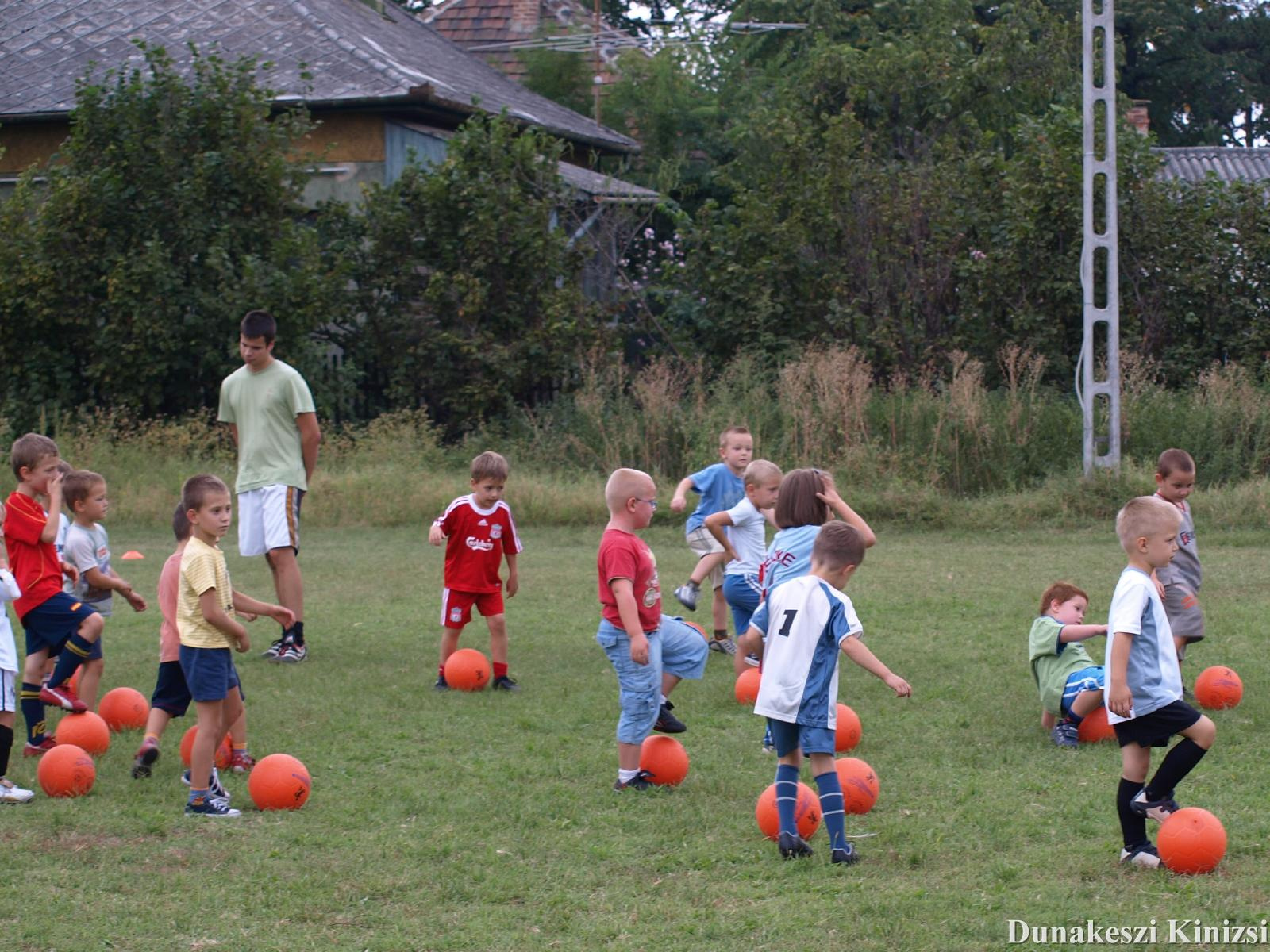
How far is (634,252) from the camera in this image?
2302 centimetres

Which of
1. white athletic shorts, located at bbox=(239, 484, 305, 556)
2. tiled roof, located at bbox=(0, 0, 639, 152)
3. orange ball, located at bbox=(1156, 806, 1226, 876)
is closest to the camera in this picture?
orange ball, located at bbox=(1156, 806, 1226, 876)

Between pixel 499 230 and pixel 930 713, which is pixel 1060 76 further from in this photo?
pixel 930 713

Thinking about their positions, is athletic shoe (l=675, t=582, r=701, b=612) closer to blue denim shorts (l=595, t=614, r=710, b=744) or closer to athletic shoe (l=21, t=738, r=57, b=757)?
blue denim shorts (l=595, t=614, r=710, b=744)

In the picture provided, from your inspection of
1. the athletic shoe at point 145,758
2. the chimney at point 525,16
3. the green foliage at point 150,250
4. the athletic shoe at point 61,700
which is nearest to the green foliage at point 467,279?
the green foliage at point 150,250

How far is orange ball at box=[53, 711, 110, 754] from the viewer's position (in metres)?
6.82

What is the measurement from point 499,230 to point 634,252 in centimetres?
347

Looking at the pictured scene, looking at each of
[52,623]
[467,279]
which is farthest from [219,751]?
[467,279]

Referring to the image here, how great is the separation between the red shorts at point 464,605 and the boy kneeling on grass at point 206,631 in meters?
2.50

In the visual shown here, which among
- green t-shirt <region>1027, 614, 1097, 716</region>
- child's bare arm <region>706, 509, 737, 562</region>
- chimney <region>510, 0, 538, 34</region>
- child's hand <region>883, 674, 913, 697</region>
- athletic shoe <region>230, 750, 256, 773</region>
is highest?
chimney <region>510, 0, 538, 34</region>

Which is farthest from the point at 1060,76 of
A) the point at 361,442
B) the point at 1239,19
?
the point at 1239,19

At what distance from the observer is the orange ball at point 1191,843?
4.97 metres

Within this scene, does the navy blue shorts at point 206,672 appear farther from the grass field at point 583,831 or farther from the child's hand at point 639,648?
the child's hand at point 639,648

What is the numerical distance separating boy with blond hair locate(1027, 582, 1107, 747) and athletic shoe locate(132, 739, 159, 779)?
4275 millimetres

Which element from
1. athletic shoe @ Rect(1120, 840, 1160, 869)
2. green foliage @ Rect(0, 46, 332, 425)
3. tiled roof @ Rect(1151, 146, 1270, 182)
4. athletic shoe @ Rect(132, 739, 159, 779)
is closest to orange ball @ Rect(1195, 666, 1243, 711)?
athletic shoe @ Rect(1120, 840, 1160, 869)
